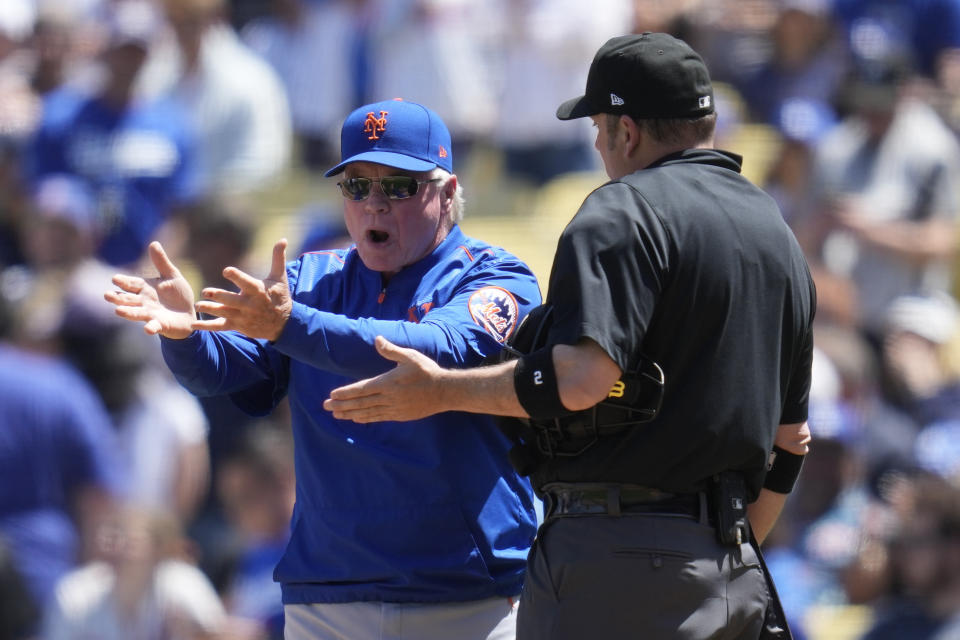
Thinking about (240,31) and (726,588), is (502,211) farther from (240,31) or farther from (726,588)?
(726,588)

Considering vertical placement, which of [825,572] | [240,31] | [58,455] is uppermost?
[240,31]

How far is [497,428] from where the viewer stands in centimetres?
317

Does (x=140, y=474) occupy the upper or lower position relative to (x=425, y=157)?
lower

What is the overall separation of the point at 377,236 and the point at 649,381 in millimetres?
764

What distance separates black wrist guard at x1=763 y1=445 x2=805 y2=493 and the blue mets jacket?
1.65 feet

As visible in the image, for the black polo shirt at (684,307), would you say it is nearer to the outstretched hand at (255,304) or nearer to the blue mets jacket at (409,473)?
the blue mets jacket at (409,473)

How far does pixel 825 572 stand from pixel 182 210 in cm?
308

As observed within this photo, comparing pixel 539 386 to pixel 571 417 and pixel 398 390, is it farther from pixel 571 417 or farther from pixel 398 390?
pixel 398 390

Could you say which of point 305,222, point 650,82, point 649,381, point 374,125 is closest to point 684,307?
point 649,381

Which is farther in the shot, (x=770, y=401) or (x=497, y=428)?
(x=497, y=428)

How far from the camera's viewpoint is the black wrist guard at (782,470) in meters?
3.12

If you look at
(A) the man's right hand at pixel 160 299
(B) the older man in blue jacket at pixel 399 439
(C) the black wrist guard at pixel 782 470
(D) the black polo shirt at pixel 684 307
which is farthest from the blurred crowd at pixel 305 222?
(A) the man's right hand at pixel 160 299

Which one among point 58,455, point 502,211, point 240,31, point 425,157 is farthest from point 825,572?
point 240,31

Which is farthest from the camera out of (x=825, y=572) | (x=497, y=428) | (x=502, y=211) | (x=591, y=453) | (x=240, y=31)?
(x=240, y=31)
